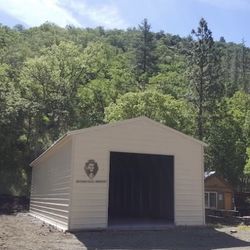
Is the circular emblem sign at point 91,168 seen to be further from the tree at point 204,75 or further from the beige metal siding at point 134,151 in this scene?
the tree at point 204,75

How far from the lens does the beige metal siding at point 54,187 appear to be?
16.3 m

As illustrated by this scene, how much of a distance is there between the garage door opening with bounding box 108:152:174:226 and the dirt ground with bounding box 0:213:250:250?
2467 mm

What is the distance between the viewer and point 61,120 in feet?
136

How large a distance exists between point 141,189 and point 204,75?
21.6m

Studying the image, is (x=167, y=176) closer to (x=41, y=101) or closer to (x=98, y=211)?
(x=98, y=211)

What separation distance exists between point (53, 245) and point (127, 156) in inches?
441

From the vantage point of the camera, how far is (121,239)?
535 inches

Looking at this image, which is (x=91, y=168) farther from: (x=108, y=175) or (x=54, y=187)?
(x=54, y=187)

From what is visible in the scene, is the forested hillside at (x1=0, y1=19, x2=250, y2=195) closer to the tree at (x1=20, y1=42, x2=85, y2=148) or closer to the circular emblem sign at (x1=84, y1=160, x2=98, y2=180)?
the tree at (x1=20, y1=42, x2=85, y2=148)

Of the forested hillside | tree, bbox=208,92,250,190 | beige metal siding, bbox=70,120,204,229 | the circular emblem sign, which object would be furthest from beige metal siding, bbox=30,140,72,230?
tree, bbox=208,92,250,190

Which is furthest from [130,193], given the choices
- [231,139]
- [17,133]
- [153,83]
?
[153,83]

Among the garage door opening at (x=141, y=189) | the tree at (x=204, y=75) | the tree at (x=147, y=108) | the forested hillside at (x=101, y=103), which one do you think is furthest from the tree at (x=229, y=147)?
the garage door opening at (x=141, y=189)

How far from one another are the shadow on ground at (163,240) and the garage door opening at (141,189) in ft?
7.22

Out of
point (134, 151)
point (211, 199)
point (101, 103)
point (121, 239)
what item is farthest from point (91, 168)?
point (101, 103)
